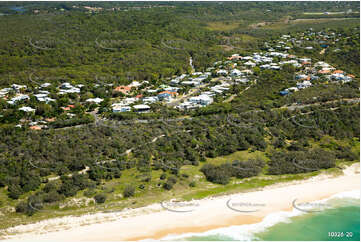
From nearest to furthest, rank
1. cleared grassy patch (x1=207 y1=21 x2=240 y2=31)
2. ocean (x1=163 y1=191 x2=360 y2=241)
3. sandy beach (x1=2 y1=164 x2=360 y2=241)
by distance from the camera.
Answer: sandy beach (x1=2 y1=164 x2=360 y2=241) → ocean (x1=163 y1=191 x2=360 y2=241) → cleared grassy patch (x1=207 y1=21 x2=240 y2=31)

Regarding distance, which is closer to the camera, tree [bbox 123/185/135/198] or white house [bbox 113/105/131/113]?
tree [bbox 123/185/135/198]

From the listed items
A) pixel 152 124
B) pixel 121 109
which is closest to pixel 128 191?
pixel 152 124

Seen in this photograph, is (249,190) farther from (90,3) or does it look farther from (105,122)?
(90,3)

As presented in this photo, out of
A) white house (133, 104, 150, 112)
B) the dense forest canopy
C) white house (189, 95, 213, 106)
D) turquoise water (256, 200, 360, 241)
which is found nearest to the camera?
turquoise water (256, 200, 360, 241)

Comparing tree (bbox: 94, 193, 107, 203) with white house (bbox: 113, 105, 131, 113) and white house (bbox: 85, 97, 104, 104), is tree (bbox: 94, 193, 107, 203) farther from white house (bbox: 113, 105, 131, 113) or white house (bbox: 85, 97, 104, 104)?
white house (bbox: 85, 97, 104, 104)

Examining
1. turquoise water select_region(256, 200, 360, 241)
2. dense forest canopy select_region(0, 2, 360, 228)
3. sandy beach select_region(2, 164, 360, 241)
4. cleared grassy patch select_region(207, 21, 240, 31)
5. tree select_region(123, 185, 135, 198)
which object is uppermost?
cleared grassy patch select_region(207, 21, 240, 31)

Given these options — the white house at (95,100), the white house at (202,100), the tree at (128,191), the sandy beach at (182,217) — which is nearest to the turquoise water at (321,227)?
the sandy beach at (182,217)

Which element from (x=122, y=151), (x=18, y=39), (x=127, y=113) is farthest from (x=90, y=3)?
(x=122, y=151)

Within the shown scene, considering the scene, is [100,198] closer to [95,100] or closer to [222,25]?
[95,100]

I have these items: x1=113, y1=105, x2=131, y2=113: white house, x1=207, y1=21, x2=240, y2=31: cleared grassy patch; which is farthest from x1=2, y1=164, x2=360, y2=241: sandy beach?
x1=207, y1=21, x2=240, y2=31: cleared grassy patch
